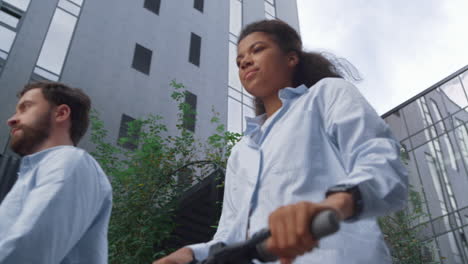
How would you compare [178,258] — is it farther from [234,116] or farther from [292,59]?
[234,116]

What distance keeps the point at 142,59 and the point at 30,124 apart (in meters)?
11.0

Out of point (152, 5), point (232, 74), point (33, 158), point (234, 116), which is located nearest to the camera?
point (33, 158)

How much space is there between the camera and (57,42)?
36.0 ft

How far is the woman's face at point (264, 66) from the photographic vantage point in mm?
1647

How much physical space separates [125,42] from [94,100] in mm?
2699

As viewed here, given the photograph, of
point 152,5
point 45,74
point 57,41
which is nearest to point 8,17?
point 57,41

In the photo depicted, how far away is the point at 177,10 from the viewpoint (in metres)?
14.8

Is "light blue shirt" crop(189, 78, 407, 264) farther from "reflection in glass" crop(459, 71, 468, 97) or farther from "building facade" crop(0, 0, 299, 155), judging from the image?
"reflection in glass" crop(459, 71, 468, 97)

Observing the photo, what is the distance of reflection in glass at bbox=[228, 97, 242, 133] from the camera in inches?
536

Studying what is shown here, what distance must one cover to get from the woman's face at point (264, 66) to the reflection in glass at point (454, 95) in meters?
17.9

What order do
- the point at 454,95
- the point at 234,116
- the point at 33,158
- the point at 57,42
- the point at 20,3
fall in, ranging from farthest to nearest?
the point at 454,95
the point at 234,116
the point at 57,42
the point at 20,3
the point at 33,158

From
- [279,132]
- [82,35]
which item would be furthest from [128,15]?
[279,132]

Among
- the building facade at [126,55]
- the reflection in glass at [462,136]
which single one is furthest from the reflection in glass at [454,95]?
the building facade at [126,55]

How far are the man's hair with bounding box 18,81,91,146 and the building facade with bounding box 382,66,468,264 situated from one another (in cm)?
1394
